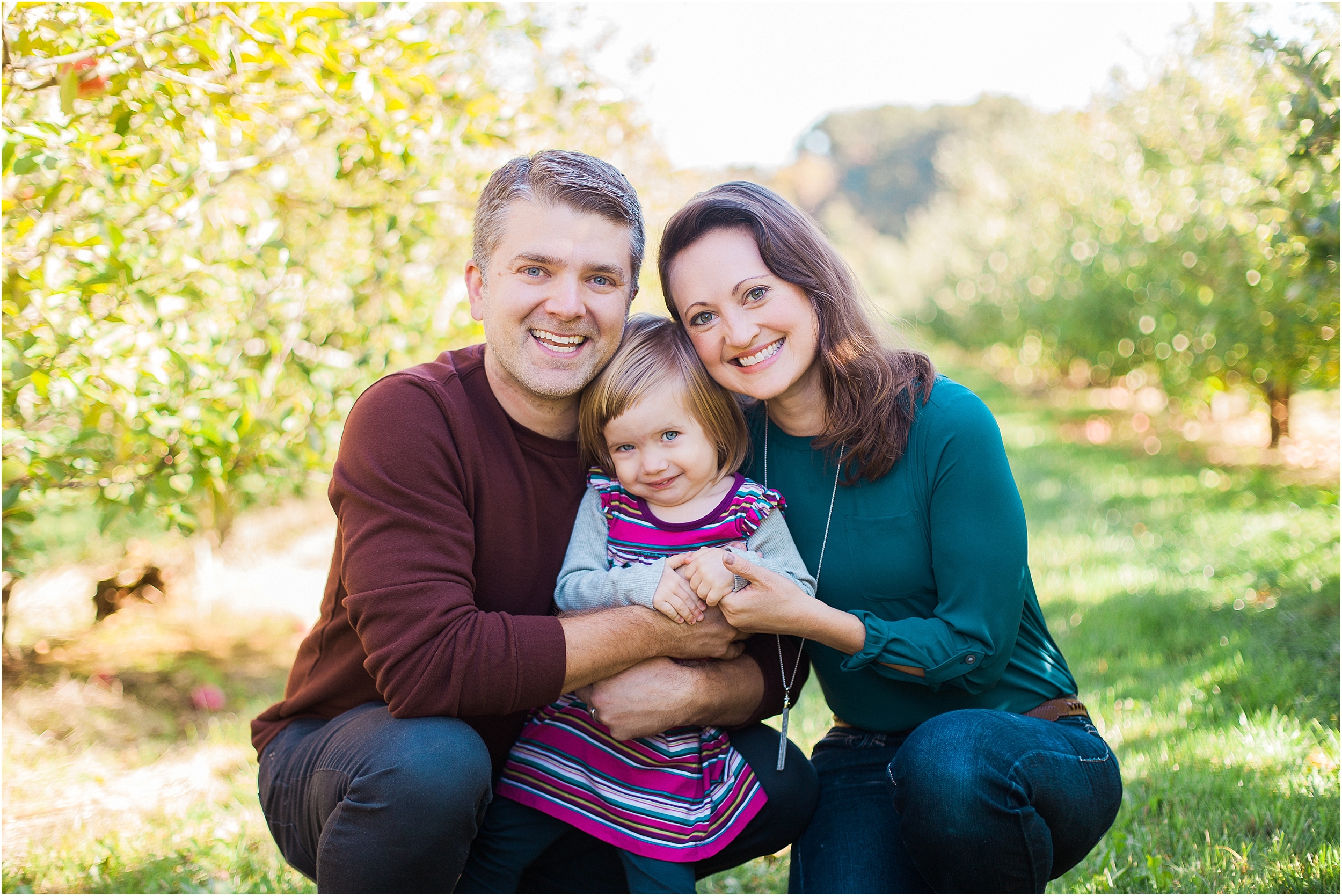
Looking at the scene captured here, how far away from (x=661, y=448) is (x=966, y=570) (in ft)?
2.69

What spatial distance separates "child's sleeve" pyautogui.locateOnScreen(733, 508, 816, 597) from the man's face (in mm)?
615

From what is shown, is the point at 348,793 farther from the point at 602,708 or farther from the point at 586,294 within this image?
the point at 586,294

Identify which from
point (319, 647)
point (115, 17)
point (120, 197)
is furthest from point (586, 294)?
point (120, 197)

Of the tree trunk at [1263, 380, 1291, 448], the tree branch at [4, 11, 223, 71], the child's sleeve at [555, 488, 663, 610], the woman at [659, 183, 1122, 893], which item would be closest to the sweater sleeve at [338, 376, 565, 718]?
the child's sleeve at [555, 488, 663, 610]

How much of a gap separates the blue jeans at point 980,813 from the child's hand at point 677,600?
58 cm

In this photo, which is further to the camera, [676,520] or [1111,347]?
[1111,347]

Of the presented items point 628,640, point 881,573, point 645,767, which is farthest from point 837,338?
Answer: point 645,767

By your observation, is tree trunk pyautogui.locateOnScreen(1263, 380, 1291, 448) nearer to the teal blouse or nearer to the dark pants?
the teal blouse

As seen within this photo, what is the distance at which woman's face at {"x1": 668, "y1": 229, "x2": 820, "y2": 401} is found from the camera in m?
2.37

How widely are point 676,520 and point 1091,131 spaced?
45.7 ft

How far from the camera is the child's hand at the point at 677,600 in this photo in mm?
2199

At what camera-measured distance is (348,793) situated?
77.6 inches

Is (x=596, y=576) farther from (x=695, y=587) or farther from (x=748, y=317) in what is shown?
(x=748, y=317)

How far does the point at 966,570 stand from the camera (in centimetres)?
221
